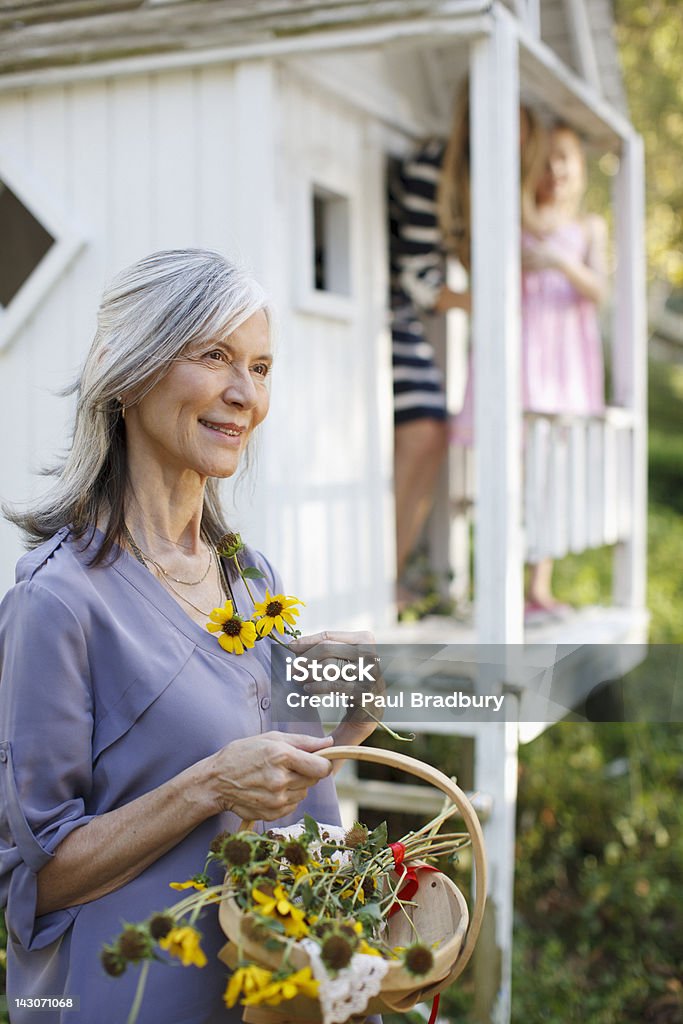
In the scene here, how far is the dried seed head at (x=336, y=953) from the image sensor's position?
4.76ft

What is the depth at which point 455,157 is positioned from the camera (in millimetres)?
4277

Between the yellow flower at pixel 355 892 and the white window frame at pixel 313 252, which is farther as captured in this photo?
the white window frame at pixel 313 252

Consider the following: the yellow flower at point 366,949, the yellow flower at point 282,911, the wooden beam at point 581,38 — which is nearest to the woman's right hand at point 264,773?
the yellow flower at point 282,911

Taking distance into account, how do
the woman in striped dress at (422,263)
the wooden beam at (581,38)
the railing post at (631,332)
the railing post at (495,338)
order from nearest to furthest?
the railing post at (495,338) < the woman in striped dress at (422,263) < the wooden beam at (581,38) < the railing post at (631,332)

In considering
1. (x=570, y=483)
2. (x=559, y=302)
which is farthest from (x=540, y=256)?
(x=570, y=483)

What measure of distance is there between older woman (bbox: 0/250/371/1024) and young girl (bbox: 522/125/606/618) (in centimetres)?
262

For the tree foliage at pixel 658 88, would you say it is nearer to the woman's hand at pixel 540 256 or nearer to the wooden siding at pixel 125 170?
the woman's hand at pixel 540 256

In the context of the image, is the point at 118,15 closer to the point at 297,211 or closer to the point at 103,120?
the point at 103,120

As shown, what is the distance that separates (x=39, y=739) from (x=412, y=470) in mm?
2942

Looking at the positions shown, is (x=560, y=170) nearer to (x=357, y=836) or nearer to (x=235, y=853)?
(x=357, y=836)

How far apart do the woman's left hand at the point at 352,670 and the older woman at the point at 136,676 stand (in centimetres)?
1

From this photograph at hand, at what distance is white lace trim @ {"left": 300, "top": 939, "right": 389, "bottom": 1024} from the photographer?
1.45 m

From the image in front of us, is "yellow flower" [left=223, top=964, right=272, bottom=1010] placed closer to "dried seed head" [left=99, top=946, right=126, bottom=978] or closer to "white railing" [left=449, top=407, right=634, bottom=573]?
"dried seed head" [left=99, top=946, right=126, bottom=978]

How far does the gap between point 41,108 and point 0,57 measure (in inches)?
6.7
